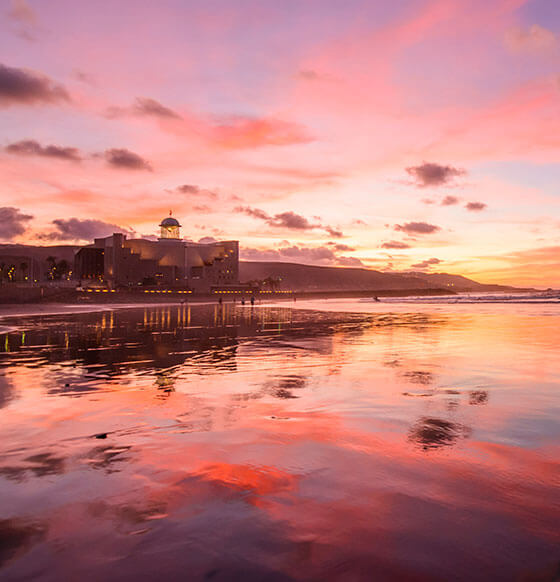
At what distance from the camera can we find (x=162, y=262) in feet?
594

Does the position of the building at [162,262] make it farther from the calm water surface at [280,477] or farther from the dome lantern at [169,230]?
the calm water surface at [280,477]

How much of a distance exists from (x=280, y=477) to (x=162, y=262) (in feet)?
595

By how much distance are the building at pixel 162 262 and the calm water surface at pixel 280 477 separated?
499 feet

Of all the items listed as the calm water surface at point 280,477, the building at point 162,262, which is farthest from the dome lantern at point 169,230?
the calm water surface at point 280,477

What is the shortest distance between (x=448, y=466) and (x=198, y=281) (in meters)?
161

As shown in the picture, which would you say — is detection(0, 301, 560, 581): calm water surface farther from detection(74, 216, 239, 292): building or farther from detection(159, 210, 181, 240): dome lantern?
detection(159, 210, 181, 240): dome lantern

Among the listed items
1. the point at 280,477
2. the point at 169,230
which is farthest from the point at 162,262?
the point at 280,477

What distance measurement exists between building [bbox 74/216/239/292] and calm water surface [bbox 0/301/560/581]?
152161mm

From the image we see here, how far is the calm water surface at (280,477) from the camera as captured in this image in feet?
14.7

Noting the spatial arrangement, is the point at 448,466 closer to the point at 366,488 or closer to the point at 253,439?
the point at 366,488

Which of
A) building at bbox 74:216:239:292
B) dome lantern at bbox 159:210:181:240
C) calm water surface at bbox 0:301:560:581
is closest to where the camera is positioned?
calm water surface at bbox 0:301:560:581

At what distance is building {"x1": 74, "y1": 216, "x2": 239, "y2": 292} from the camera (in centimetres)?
16625

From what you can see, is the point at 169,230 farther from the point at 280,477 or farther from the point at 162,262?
the point at 280,477

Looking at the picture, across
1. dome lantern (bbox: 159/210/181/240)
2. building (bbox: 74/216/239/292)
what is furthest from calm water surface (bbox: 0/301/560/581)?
dome lantern (bbox: 159/210/181/240)
